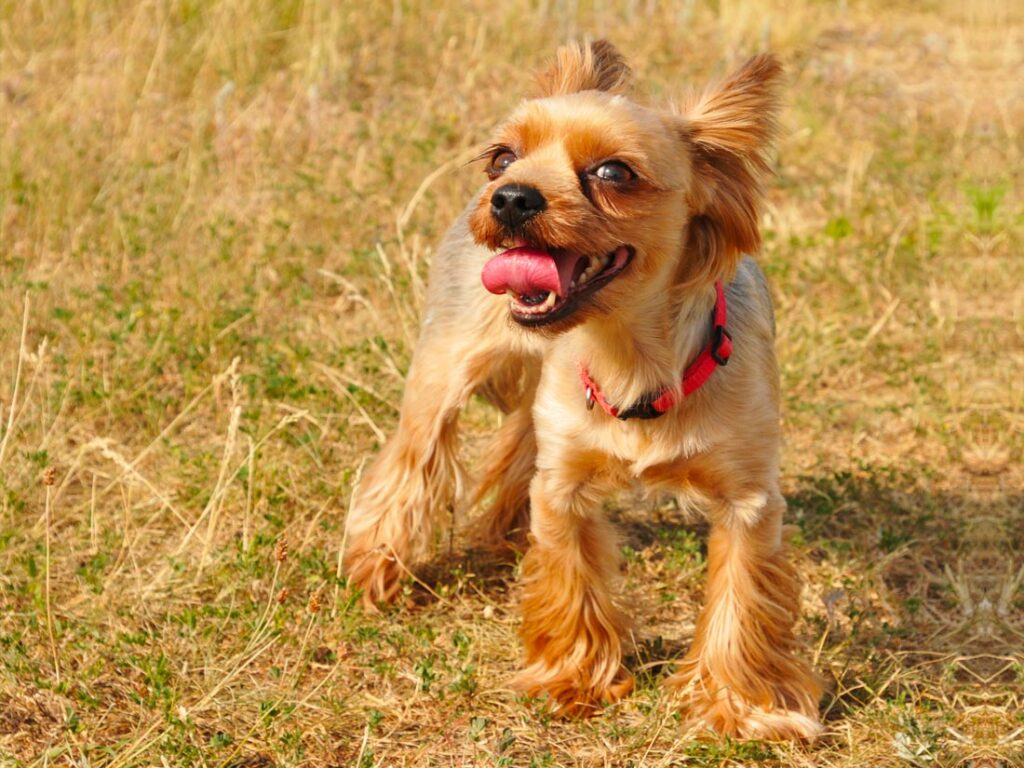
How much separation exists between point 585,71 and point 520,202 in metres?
0.77

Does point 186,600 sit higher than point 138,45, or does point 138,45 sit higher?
point 138,45

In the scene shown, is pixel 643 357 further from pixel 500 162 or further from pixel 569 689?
pixel 569 689

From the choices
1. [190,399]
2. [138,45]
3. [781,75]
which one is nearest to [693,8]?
[138,45]

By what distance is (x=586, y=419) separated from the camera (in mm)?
3803

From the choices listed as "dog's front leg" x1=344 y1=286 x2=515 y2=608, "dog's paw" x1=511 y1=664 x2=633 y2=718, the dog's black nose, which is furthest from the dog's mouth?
"dog's paw" x1=511 y1=664 x2=633 y2=718

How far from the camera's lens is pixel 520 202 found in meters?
3.29

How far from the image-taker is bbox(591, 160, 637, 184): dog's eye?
134 inches

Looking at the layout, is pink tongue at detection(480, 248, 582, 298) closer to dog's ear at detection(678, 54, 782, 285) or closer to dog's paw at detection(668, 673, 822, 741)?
dog's ear at detection(678, 54, 782, 285)

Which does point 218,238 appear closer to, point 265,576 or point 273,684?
point 265,576

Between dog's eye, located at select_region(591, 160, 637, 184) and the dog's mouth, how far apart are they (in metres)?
0.19

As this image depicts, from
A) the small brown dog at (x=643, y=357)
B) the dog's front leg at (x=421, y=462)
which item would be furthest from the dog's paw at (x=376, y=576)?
the small brown dog at (x=643, y=357)

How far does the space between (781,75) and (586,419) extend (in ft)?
3.68

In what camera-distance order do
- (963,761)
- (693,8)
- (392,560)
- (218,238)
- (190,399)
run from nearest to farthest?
(963,761) < (392,560) < (190,399) < (218,238) < (693,8)

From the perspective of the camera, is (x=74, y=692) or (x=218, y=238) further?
(x=218, y=238)
